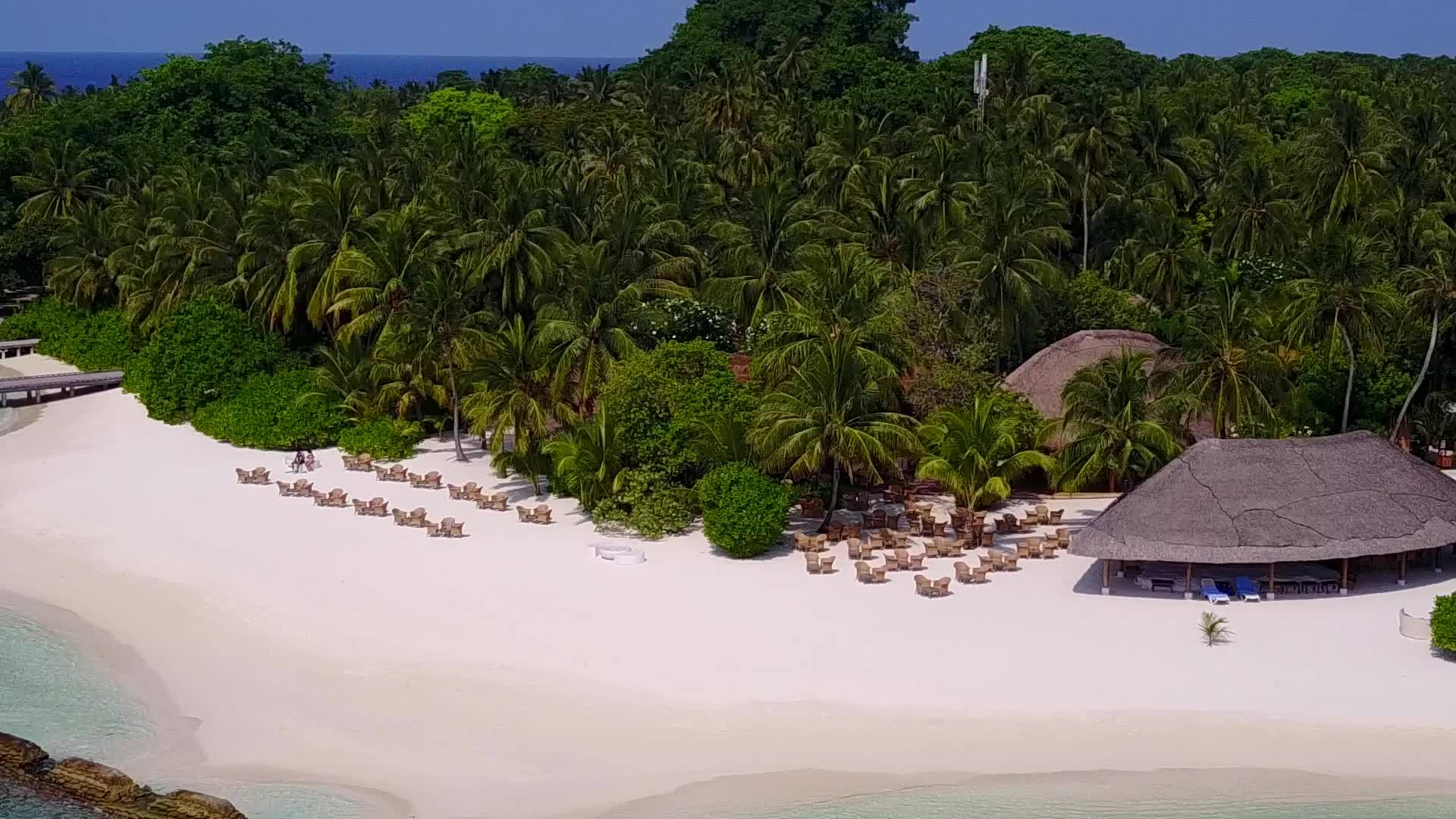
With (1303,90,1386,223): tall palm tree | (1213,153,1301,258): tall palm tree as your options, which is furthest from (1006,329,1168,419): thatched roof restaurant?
(1303,90,1386,223): tall palm tree

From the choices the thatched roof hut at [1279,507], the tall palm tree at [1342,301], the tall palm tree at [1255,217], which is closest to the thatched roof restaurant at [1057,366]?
the tall palm tree at [1342,301]

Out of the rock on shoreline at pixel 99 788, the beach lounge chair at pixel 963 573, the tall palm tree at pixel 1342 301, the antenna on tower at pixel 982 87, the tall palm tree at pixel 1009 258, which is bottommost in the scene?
the rock on shoreline at pixel 99 788

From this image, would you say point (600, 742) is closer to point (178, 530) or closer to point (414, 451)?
point (178, 530)

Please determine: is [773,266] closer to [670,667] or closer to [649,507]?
[649,507]

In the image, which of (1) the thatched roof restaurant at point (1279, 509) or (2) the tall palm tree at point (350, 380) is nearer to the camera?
(1) the thatched roof restaurant at point (1279, 509)

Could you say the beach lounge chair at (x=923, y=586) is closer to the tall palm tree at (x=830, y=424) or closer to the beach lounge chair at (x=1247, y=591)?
the tall palm tree at (x=830, y=424)
